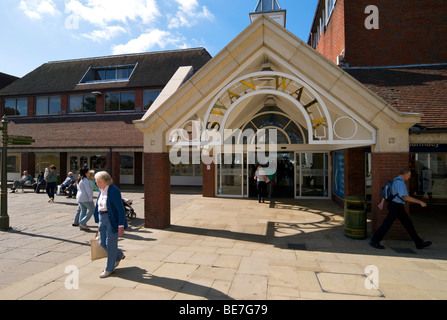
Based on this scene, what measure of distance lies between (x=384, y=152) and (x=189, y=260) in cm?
560

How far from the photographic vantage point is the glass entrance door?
1406 cm

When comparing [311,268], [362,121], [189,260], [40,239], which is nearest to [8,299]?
[189,260]

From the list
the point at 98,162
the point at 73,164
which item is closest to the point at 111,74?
the point at 98,162

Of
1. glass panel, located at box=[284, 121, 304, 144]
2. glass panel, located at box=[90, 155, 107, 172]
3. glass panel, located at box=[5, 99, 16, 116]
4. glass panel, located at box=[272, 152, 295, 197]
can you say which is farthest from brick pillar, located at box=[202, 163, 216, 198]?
glass panel, located at box=[5, 99, 16, 116]

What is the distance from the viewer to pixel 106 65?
76.8ft

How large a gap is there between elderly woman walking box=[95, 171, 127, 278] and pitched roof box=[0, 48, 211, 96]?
1647cm

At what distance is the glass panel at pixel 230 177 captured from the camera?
48.6ft

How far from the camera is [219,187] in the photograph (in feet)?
49.3

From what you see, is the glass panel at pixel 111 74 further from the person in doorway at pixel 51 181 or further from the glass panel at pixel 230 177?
the glass panel at pixel 230 177

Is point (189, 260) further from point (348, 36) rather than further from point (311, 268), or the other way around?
point (348, 36)

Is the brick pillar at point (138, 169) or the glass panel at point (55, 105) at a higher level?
the glass panel at point (55, 105)

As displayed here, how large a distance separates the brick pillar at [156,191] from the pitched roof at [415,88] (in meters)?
7.38

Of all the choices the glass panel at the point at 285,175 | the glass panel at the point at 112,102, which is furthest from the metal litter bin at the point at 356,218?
the glass panel at the point at 112,102

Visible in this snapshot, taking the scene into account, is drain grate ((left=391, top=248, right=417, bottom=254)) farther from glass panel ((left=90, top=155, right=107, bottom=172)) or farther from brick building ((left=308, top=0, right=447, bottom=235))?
glass panel ((left=90, top=155, right=107, bottom=172))
